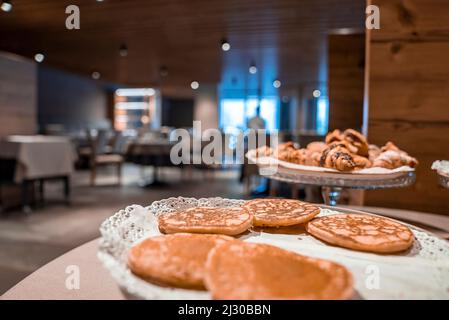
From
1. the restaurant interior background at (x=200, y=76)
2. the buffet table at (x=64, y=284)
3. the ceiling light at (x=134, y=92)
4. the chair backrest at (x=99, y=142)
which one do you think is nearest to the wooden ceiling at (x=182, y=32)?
the restaurant interior background at (x=200, y=76)

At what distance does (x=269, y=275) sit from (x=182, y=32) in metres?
5.80

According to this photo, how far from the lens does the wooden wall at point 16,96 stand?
526 cm

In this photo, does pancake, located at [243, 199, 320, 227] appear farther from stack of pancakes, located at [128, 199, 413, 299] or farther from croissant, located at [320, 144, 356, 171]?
croissant, located at [320, 144, 356, 171]

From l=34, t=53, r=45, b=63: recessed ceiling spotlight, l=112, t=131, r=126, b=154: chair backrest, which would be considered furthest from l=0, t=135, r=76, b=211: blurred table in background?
l=34, t=53, r=45, b=63: recessed ceiling spotlight

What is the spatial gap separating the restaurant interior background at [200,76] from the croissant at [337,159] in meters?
0.24

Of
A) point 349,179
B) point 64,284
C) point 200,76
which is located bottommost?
point 64,284

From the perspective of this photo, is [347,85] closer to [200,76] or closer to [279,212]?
[279,212]

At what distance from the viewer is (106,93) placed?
14.3 meters

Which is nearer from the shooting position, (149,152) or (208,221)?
(208,221)

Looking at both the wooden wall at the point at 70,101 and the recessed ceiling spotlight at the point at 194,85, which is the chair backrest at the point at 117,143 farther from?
the recessed ceiling spotlight at the point at 194,85

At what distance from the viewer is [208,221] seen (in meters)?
0.62

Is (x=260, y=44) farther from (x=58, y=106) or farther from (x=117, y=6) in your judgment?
(x=58, y=106)

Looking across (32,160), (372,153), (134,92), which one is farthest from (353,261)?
(134,92)
